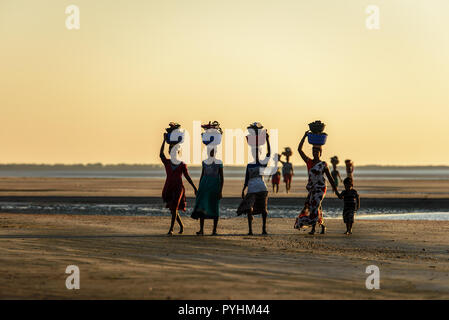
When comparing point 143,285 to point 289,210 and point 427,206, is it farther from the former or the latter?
point 427,206

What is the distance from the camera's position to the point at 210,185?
58.7ft

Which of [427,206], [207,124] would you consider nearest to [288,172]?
[427,206]

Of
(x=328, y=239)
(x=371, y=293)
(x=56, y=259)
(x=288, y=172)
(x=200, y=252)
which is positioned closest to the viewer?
(x=371, y=293)

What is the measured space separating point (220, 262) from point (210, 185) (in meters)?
5.18

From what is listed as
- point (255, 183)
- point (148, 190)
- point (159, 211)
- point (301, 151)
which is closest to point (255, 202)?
point (255, 183)

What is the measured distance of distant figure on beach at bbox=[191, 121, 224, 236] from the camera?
17.9m

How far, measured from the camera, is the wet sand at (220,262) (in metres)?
10.0

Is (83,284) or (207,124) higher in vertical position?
(207,124)

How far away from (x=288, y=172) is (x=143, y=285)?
108ft

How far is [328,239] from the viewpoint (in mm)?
17422

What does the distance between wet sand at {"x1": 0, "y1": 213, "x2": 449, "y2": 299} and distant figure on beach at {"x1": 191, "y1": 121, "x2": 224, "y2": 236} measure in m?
0.78

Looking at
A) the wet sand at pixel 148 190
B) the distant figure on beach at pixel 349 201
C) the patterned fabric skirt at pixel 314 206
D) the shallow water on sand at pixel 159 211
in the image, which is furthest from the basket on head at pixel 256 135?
the wet sand at pixel 148 190

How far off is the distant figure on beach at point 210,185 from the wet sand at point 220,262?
0.78 meters

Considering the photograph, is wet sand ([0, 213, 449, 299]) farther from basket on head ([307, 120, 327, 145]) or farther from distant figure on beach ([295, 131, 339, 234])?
basket on head ([307, 120, 327, 145])
